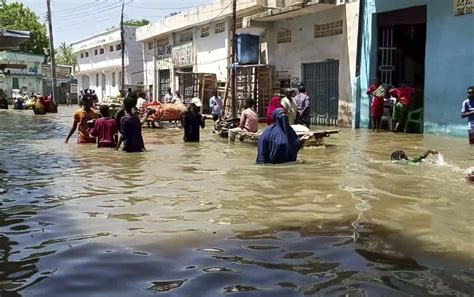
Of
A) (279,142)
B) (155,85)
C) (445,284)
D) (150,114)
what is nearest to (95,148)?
(279,142)

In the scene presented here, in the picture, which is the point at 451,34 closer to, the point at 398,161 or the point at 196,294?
the point at 398,161

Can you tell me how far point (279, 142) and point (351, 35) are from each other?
11.2m

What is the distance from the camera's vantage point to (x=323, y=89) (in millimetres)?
21625

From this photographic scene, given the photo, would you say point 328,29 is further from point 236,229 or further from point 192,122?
point 236,229

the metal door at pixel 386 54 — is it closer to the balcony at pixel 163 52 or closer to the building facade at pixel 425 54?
the building facade at pixel 425 54

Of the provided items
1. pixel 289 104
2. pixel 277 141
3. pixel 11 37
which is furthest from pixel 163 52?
pixel 277 141

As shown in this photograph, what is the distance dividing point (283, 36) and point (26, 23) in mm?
40132

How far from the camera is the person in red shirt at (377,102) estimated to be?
690 inches

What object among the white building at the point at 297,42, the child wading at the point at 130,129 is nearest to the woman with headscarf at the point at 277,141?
the child wading at the point at 130,129

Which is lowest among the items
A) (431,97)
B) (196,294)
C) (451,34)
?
(196,294)

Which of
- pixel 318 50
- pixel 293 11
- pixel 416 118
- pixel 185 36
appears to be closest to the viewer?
pixel 416 118

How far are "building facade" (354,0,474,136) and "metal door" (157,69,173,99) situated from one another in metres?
18.8

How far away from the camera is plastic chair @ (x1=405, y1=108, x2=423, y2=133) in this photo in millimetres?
17406

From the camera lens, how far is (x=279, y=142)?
9.65 meters
